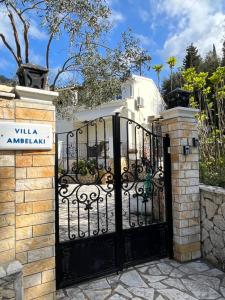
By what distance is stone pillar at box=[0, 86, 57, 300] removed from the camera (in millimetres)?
3180

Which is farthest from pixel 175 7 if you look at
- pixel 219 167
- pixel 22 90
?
pixel 22 90

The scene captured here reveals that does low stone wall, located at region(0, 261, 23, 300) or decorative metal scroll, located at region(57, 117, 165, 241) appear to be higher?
decorative metal scroll, located at region(57, 117, 165, 241)

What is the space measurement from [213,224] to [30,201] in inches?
116

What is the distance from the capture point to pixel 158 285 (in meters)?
3.97

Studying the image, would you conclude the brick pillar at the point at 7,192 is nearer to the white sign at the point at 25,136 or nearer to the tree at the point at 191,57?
the white sign at the point at 25,136

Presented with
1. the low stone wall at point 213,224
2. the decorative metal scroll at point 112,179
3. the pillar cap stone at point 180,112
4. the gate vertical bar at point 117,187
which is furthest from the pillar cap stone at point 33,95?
the low stone wall at point 213,224

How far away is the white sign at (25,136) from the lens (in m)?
3.15

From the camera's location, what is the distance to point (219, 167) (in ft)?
20.1

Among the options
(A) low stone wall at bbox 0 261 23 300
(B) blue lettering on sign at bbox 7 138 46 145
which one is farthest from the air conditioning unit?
(A) low stone wall at bbox 0 261 23 300

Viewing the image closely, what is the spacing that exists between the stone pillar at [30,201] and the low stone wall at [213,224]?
258 centimetres

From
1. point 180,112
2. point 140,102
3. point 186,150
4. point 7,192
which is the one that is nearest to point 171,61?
point 180,112

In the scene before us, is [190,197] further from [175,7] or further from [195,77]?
[175,7]

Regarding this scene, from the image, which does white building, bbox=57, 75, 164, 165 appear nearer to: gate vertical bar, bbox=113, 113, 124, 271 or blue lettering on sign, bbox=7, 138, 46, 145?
gate vertical bar, bbox=113, 113, 124, 271

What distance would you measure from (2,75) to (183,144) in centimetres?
671
